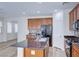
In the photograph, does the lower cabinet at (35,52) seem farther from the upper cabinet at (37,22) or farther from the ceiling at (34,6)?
the upper cabinet at (37,22)

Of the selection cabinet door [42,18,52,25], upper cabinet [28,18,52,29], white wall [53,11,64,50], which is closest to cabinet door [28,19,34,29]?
upper cabinet [28,18,52,29]

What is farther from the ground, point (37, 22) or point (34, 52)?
point (37, 22)

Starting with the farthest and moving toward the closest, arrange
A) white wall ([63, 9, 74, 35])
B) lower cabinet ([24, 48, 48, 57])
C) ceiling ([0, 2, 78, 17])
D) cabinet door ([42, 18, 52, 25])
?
cabinet door ([42, 18, 52, 25])
white wall ([63, 9, 74, 35])
ceiling ([0, 2, 78, 17])
lower cabinet ([24, 48, 48, 57])

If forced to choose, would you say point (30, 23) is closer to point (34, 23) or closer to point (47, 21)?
point (34, 23)

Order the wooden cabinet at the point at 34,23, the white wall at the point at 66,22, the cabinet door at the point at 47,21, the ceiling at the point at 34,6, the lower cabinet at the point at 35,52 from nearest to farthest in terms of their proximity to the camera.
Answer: the lower cabinet at the point at 35,52
the ceiling at the point at 34,6
the white wall at the point at 66,22
the cabinet door at the point at 47,21
the wooden cabinet at the point at 34,23

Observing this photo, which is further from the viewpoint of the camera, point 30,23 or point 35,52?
point 30,23

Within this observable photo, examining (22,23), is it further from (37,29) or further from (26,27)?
(37,29)

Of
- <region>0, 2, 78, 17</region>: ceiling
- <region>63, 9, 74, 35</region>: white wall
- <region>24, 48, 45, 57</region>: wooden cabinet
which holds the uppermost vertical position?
<region>0, 2, 78, 17</region>: ceiling

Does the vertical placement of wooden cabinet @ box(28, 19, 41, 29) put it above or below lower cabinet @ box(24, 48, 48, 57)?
above

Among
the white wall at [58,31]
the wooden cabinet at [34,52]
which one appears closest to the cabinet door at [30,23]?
the white wall at [58,31]

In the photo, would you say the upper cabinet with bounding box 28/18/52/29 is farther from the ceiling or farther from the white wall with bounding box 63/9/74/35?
the ceiling

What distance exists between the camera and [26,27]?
34.6 feet

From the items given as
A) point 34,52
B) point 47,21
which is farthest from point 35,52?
point 47,21

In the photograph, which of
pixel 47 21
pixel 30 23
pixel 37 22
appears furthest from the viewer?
pixel 30 23
